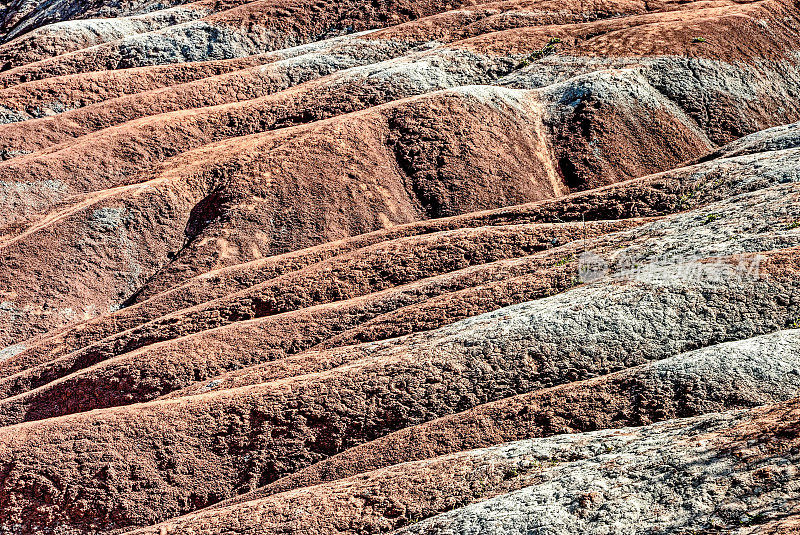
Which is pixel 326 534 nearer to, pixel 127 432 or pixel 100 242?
pixel 127 432

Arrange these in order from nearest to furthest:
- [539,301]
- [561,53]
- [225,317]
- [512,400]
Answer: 1. [512,400]
2. [539,301]
3. [225,317]
4. [561,53]

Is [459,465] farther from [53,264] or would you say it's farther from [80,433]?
[53,264]

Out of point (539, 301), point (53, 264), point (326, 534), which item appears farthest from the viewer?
point (53, 264)

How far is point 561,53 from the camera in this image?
3322 centimetres

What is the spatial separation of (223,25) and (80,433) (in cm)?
2582

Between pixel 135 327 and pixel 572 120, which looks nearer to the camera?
pixel 135 327

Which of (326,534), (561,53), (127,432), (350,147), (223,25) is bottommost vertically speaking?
(326,534)

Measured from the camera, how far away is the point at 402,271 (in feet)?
67.8

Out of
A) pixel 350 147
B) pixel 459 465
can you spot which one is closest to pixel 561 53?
pixel 350 147

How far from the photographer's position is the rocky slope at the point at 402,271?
13359 mm

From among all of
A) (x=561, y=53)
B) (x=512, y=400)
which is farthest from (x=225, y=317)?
(x=561, y=53)

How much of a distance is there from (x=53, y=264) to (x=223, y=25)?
16.9 metres

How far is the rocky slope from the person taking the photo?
43.8ft

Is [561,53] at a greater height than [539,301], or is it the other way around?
[561,53]
